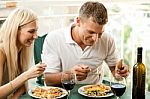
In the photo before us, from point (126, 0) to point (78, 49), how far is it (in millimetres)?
1367

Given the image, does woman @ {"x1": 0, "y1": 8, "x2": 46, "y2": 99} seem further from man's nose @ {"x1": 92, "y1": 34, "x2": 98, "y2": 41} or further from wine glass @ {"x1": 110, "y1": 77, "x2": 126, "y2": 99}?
wine glass @ {"x1": 110, "y1": 77, "x2": 126, "y2": 99}

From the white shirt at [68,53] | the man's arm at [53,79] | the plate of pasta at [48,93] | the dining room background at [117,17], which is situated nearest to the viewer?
the plate of pasta at [48,93]

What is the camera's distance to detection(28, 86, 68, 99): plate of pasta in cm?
206

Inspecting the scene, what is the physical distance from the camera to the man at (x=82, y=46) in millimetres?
2438

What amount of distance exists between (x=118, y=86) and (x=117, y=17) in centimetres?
208

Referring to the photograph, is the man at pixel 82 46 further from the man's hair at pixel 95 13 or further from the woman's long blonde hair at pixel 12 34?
the woman's long blonde hair at pixel 12 34

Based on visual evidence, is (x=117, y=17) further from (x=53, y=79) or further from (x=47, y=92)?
(x=47, y=92)

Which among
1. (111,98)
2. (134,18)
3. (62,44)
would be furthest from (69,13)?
(111,98)

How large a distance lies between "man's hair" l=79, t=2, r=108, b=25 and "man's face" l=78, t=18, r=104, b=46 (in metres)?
0.03

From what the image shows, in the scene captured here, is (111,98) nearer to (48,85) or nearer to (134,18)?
(48,85)

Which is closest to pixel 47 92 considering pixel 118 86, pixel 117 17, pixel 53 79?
pixel 53 79

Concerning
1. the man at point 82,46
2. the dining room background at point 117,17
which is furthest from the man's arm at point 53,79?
the dining room background at point 117,17

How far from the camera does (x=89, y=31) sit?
8.14 ft

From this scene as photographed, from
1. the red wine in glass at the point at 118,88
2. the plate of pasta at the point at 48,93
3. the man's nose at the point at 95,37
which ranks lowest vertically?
the plate of pasta at the point at 48,93
